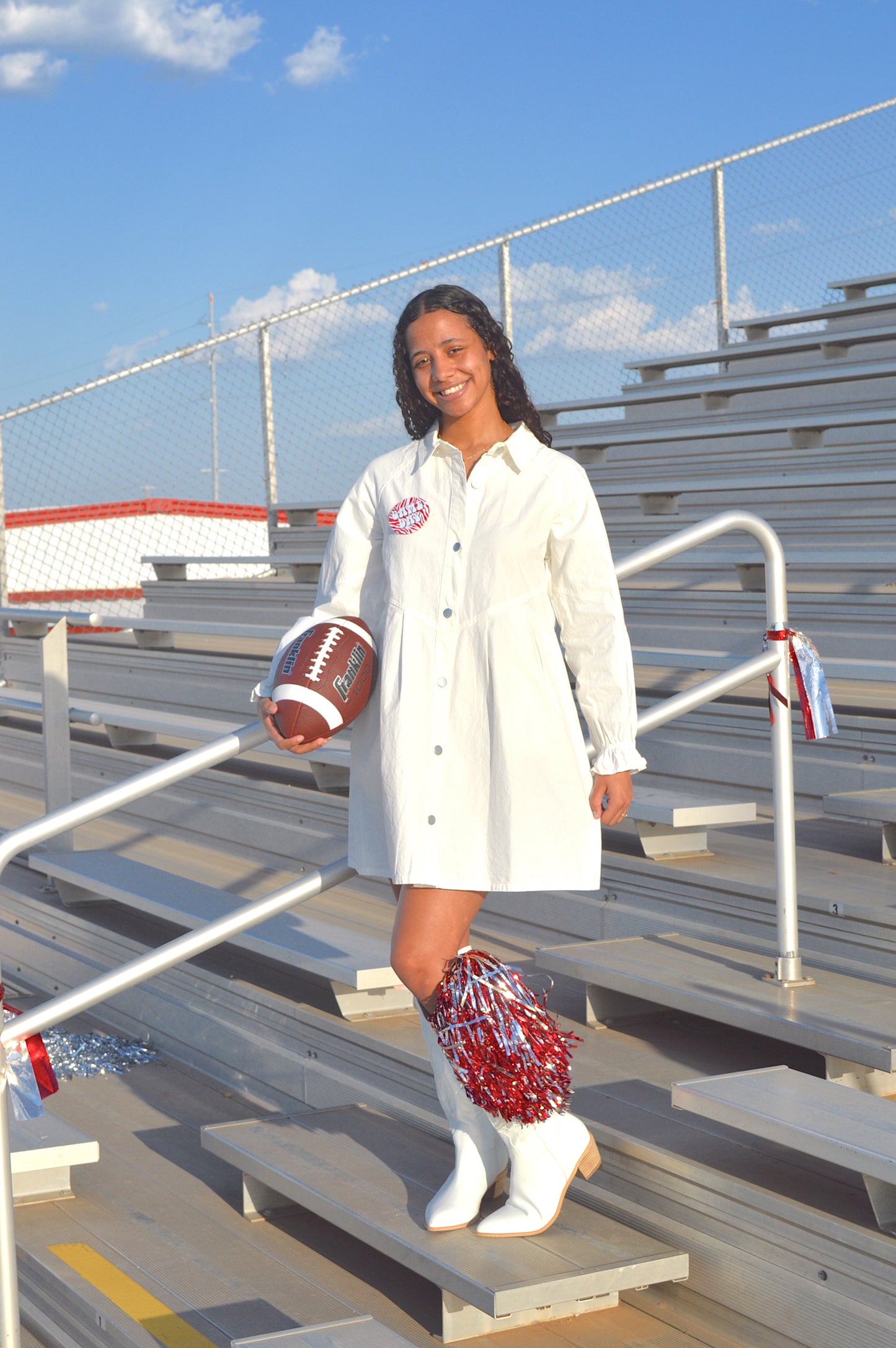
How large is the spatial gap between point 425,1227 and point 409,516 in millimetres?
1031

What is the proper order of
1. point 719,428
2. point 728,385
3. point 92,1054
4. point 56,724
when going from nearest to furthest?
point 92,1054, point 56,724, point 719,428, point 728,385

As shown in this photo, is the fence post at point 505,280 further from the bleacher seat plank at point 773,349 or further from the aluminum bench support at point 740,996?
the aluminum bench support at point 740,996

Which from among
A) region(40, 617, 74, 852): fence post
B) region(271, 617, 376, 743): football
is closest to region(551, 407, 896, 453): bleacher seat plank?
region(40, 617, 74, 852): fence post

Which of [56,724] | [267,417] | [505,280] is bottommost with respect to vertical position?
[56,724]

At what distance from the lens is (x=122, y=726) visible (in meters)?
5.44

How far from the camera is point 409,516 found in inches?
80.0

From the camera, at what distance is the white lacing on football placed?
1987 mm

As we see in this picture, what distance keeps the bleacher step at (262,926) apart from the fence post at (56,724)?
0.21 m

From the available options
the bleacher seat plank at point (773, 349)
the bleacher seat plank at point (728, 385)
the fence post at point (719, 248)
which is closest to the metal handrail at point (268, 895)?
the bleacher seat plank at point (728, 385)

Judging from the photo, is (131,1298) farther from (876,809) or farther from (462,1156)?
(876,809)

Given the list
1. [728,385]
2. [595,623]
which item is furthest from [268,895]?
[728,385]

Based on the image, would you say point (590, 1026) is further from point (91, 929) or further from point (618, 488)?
point (618, 488)

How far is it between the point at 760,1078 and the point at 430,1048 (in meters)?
0.49

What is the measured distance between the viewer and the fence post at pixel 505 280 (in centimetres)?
748
